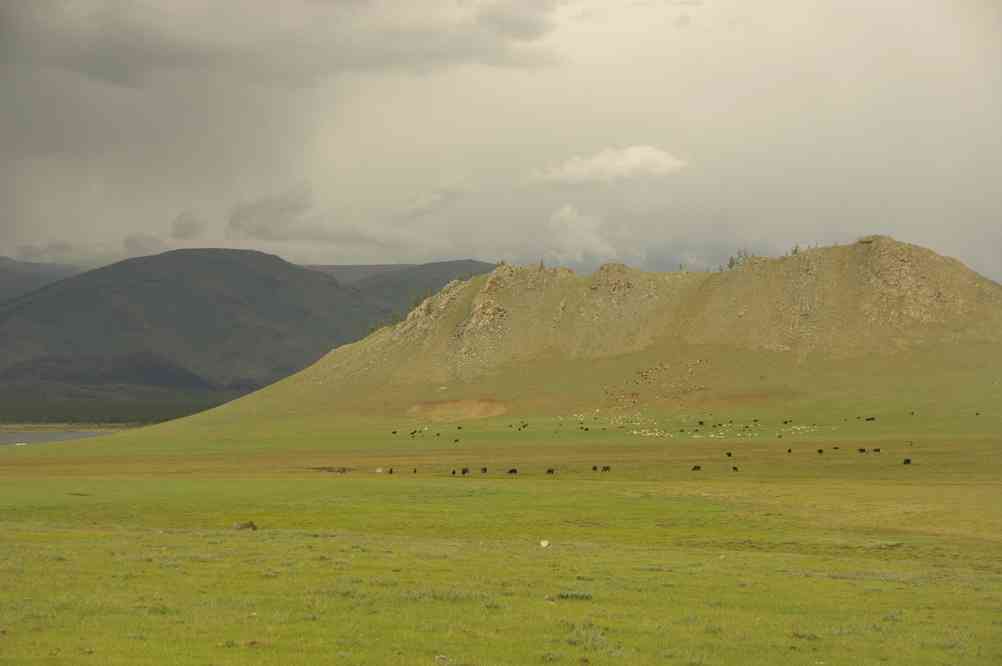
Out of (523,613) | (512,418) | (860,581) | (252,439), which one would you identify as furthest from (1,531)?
(512,418)

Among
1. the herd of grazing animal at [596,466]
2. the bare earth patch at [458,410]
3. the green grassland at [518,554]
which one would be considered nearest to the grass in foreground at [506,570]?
the green grassland at [518,554]

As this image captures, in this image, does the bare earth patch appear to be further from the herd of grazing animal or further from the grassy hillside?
the grassy hillside

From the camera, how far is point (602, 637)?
2241 centimetres

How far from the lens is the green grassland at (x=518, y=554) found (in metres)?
22.0

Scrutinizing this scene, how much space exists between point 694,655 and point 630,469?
74.8 m

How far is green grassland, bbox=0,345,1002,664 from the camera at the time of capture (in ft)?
72.2

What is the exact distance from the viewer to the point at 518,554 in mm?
37188

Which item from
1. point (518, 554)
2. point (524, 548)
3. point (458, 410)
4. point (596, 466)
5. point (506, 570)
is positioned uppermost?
point (458, 410)

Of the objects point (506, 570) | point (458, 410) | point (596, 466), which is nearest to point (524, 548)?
point (506, 570)

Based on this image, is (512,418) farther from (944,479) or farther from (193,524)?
(193,524)

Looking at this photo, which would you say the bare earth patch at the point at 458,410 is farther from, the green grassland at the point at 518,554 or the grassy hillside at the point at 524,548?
the green grassland at the point at 518,554

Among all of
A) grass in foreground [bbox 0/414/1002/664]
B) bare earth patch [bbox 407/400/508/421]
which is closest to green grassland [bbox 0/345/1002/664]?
grass in foreground [bbox 0/414/1002/664]

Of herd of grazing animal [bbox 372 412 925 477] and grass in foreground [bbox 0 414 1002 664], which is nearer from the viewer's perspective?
grass in foreground [bbox 0 414 1002 664]

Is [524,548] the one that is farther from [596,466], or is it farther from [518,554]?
[596,466]
